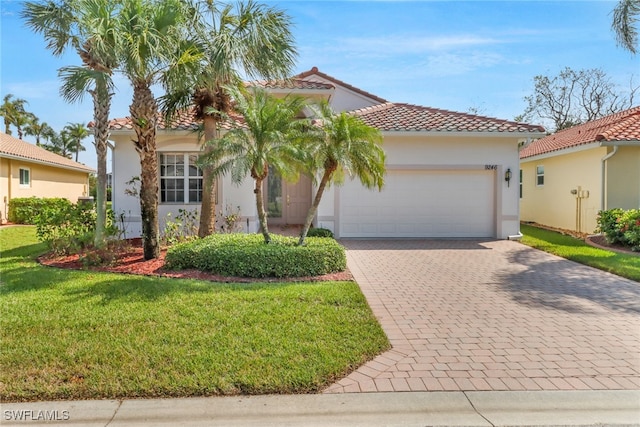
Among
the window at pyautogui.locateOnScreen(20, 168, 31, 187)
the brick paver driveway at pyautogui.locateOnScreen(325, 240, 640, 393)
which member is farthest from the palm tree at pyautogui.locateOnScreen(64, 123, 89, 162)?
the brick paver driveway at pyautogui.locateOnScreen(325, 240, 640, 393)

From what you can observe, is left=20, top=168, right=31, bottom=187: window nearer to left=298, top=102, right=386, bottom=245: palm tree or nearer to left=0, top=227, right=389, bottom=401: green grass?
left=0, top=227, right=389, bottom=401: green grass

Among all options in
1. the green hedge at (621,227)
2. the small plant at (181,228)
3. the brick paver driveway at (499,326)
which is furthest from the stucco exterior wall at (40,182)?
the green hedge at (621,227)

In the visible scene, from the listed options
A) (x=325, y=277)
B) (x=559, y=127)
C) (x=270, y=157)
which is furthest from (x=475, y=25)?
(x=559, y=127)

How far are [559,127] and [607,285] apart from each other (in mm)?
34840

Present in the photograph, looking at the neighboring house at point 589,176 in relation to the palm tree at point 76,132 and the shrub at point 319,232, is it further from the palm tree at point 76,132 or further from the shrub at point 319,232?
the palm tree at point 76,132

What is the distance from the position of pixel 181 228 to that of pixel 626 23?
15.3 meters

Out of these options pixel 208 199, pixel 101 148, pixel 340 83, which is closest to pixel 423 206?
pixel 208 199

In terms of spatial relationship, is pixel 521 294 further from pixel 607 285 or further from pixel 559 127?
pixel 559 127

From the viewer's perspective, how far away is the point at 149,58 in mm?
8219

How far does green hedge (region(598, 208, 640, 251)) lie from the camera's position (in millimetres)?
11312

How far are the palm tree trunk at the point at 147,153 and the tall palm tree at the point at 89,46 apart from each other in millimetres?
685

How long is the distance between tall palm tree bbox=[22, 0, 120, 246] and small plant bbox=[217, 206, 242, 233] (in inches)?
147

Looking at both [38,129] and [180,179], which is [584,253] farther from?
[38,129]

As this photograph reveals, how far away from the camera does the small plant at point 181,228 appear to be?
11094 mm
